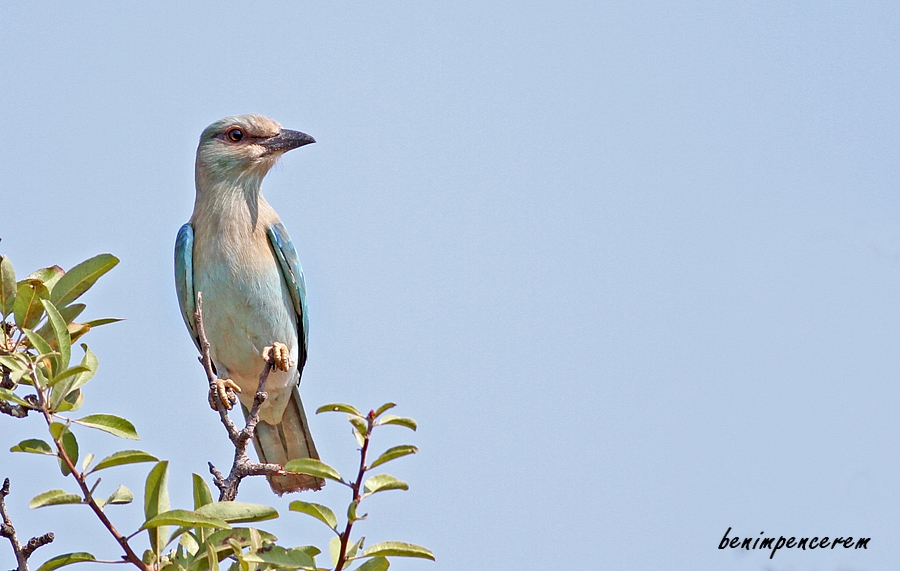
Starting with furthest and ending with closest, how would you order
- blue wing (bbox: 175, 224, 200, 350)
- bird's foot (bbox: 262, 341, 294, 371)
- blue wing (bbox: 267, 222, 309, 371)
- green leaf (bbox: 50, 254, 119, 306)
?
blue wing (bbox: 267, 222, 309, 371) < blue wing (bbox: 175, 224, 200, 350) < bird's foot (bbox: 262, 341, 294, 371) < green leaf (bbox: 50, 254, 119, 306)

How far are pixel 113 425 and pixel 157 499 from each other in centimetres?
33

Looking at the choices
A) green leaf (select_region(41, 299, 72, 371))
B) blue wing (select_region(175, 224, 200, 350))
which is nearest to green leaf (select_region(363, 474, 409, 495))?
green leaf (select_region(41, 299, 72, 371))

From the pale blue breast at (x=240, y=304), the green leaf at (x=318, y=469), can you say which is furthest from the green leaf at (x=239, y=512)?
the pale blue breast at (x=240, y=304)

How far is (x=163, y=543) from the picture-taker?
3867 mm

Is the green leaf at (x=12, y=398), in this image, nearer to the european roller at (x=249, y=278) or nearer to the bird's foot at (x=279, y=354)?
the bird's foot at (x=279, y=354)

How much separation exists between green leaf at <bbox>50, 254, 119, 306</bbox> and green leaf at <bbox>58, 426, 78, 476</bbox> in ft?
3.22

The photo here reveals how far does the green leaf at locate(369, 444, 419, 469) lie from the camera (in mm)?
3373

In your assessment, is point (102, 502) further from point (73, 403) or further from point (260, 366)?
point (260, 366)

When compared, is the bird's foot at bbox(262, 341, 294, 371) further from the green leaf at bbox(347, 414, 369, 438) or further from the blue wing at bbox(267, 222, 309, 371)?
the green leaf at bbox(347, 414, 369, 438)

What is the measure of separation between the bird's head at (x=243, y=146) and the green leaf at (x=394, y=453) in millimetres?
4265

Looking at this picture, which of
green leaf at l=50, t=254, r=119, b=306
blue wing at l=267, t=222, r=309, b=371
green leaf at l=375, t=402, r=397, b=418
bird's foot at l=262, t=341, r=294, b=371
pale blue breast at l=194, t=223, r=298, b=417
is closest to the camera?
green leaf at l=375, t=402, r=397, b=418

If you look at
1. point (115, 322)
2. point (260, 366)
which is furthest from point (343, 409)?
point (260, 366)

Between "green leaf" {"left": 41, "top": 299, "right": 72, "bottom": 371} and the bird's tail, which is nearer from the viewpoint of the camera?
"green leaf" {"left": 41, "top": 299, "right": 72, "bottom": 371}

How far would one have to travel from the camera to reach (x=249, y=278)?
22.5 ft
